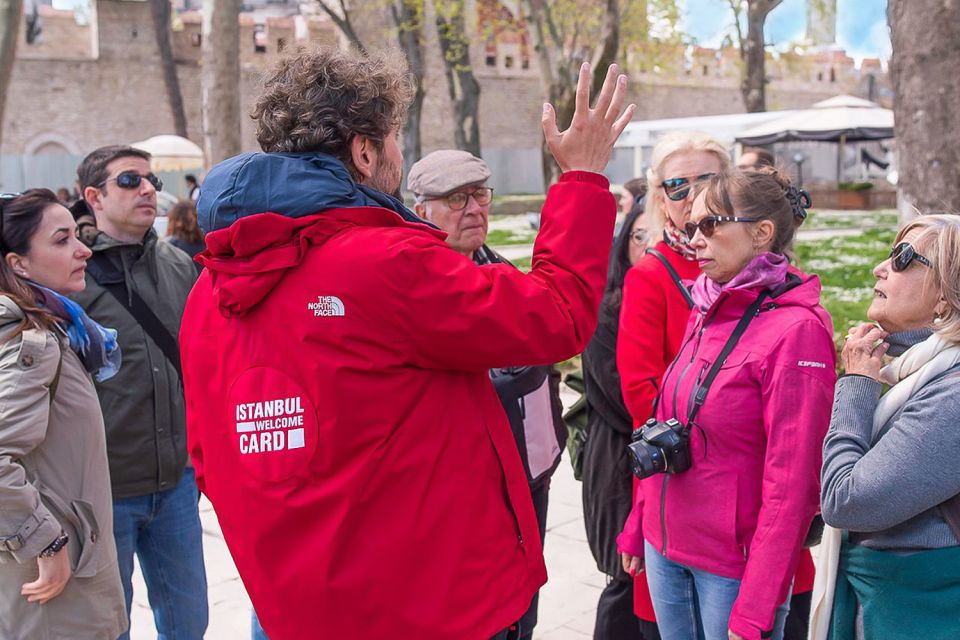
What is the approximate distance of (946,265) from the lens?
7.23ft

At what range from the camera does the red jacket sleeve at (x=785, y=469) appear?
2.45 meters

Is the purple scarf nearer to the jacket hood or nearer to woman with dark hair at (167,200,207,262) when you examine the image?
the jacket hood

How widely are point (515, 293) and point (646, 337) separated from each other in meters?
1.46

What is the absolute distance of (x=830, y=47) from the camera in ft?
151

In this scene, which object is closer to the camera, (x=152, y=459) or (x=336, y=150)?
(x=336, y=150)

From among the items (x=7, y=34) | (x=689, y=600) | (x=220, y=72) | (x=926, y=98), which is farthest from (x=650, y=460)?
(x=7, y=34)

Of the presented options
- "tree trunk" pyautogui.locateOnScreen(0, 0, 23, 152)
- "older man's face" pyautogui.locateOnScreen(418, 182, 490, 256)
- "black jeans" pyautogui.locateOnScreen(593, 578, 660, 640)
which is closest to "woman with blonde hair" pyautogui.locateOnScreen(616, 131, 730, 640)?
"black jeans" pyautogui.locateOnScreen(593, 578, 660, 640)

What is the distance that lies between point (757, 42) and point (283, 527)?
24436mm

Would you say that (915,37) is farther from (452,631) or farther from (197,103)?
(197,103)

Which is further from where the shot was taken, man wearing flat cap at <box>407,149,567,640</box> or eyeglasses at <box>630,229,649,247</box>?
eyeglasses at <box>630,229,649,247</box>

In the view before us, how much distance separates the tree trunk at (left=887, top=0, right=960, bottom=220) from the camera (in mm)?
6125

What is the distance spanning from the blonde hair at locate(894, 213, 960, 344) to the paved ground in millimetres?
2635

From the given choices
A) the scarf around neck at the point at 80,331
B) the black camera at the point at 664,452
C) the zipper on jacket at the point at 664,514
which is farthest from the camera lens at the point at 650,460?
the scarf around neck at the point at 80,331

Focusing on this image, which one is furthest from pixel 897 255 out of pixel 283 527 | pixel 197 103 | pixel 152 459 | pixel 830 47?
pixel 830 47
